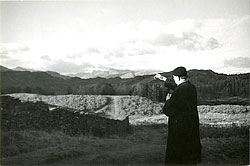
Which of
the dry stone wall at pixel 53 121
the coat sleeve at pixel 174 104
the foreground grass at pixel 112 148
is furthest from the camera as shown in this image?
the dry stone wall at pixel 53 121

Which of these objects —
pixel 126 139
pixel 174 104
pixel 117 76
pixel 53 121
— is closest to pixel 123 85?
pixel 117 76

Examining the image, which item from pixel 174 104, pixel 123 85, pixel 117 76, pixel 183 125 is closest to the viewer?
pixel 174 104

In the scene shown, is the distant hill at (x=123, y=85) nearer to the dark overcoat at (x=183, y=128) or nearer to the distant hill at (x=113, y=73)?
the distant hill at (x=113, y=73)

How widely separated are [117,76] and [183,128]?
1.90 metres

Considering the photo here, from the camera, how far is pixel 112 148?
5.30 meters

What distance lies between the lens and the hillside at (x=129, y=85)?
5.18 meters

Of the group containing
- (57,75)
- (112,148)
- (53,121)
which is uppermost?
(57,75)

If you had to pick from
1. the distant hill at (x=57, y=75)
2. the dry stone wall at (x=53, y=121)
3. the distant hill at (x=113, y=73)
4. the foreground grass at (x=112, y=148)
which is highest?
the distant hill at (x=113, y=73)

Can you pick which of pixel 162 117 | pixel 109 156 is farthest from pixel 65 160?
pixel 162 117

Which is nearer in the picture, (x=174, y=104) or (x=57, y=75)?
(x=174, y=104)

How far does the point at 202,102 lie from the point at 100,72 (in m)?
2.00

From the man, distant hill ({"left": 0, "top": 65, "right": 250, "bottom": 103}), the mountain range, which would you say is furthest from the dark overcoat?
the mountain range

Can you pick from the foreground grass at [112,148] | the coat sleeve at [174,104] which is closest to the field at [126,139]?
the foreground grass at [112,148]

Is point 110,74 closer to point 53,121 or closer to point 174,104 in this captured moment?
point 53,121
